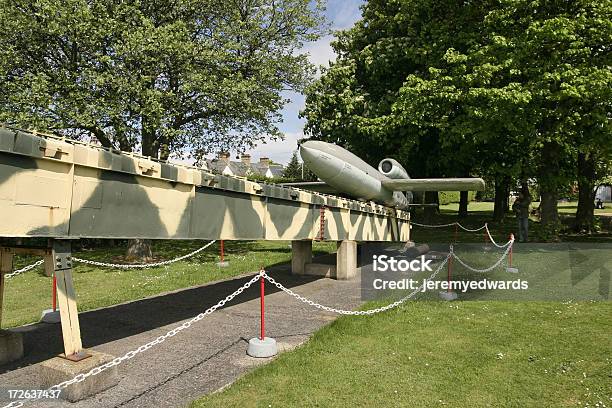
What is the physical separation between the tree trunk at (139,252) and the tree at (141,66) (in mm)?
39

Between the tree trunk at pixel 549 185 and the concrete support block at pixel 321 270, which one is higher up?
the tree trunk at pixel 549 185

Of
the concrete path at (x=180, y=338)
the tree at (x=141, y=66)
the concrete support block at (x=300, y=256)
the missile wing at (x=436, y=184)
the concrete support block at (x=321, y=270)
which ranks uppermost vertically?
the tree at (x=141, y=66)

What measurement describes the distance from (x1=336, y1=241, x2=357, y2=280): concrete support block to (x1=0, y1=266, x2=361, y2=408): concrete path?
3.73ft

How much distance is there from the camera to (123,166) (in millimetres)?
5602

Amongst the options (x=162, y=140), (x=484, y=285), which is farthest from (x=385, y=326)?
(x=162, y=140)

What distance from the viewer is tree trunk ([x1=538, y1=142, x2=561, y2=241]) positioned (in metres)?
19.0

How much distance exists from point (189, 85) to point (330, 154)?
6002 mm

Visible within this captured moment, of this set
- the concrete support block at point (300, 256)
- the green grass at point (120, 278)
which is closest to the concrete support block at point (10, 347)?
the green grass at point (120, 278)

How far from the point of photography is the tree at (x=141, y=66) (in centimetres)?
1352

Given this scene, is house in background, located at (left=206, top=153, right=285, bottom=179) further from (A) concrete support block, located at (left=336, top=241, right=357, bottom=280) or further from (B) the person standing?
(A) concrete support block, located at (left=336, top=241, right=357, bottom=280)

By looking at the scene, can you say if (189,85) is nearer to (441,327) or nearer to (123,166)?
(123,166)

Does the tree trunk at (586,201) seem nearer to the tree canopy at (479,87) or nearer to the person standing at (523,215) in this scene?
the tree canopy at (479,87)

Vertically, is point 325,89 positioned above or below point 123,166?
above

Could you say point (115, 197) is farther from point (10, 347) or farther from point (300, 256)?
point (300, 256)
